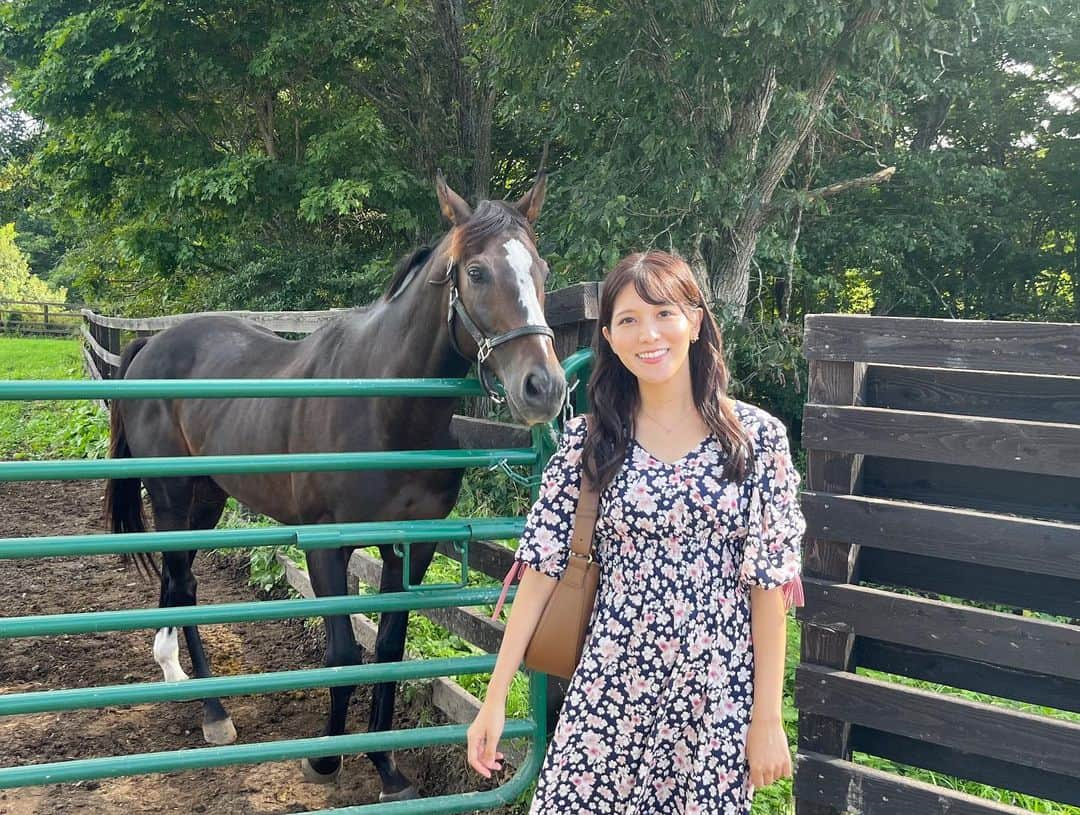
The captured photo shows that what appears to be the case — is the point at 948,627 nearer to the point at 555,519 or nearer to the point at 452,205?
the point at 555,519

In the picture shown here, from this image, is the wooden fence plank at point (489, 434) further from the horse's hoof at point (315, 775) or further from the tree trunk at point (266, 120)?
the tree trunk at point (266, 120)

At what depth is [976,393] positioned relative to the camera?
2551mm

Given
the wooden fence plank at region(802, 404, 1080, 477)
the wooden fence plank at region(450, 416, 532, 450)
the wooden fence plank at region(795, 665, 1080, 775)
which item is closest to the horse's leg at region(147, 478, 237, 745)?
the wooden fence plank at region(450, 416, 532, 450)

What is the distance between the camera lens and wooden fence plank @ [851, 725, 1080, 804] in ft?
7.60

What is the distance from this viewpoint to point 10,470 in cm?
193

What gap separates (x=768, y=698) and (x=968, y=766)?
1223mm

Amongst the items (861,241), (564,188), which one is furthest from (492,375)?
(861,241)

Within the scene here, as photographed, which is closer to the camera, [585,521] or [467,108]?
[585,521]

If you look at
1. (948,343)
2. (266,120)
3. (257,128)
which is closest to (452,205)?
(948,343)

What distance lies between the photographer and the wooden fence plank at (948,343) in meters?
2.32

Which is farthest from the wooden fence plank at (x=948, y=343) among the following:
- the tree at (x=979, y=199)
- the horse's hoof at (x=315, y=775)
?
the tree at (x=979, y=199)

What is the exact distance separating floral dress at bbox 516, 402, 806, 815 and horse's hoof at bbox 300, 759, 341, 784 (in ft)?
5.66

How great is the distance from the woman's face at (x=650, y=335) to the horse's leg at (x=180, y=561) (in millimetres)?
2727

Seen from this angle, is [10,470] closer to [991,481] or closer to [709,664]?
[709,664]
